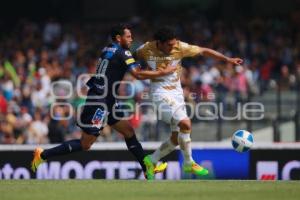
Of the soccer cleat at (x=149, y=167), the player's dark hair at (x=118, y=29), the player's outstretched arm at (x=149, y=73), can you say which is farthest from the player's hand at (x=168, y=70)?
the soccer cleat at (x=149, y=167)

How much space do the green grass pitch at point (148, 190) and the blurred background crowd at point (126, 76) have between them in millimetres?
6900

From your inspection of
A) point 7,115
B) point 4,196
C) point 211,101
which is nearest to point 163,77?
point 4,196

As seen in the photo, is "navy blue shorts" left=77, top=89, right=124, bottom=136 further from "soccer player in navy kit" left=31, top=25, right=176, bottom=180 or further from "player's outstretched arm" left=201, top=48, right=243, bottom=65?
"player's outstretched arm" left=201, top=48, right=243, bottom=65

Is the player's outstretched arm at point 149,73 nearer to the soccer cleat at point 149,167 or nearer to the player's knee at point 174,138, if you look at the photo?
the player's knee at point 174,138

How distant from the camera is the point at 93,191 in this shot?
39.2ft

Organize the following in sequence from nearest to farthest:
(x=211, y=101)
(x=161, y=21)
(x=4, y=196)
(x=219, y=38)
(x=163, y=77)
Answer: (x=4, y=196), (x=163, y=77), (x=211, y=101), (x=219, y=38), (x=161, y=21)

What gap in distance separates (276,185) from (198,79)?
989 cm

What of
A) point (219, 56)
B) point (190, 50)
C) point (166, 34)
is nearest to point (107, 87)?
point (166, 34)

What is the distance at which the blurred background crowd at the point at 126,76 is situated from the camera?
20.3 meters

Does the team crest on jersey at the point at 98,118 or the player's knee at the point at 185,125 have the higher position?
A: the team crest on jersey at the point at 98,118

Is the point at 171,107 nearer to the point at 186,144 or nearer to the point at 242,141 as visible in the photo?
the point at 186,144

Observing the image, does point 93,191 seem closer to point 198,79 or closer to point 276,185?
point 276,185

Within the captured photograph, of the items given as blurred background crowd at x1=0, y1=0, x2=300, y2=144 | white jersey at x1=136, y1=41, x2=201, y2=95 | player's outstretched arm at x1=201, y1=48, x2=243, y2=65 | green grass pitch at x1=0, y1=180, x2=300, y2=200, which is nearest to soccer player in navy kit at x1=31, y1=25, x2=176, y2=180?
white jersey at x1=136, y1=41, x2=201, y2=95

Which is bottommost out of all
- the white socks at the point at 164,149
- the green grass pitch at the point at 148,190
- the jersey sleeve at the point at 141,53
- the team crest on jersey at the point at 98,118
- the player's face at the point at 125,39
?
the green grass pitch at the point at 148,190
